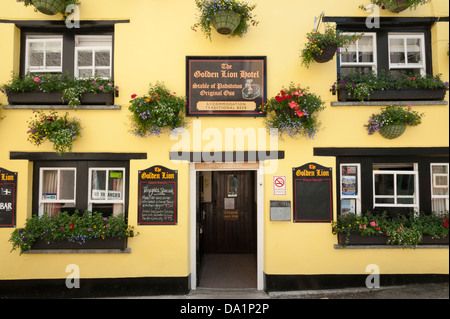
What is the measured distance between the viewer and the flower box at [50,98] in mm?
5895

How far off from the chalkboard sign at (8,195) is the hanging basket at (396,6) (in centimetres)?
882

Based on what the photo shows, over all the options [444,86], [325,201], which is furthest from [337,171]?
[444,86]

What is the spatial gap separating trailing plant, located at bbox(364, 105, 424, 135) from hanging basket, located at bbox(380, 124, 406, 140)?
63mm

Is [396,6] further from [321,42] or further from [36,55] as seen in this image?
[36,55]

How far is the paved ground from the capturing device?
5.65m

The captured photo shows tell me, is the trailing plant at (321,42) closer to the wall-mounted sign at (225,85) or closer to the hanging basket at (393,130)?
the wall-mounted sign at (225,85)

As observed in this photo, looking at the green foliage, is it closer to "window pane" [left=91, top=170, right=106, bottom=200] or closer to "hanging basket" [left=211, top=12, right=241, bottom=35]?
"hanging basket" [left=211, top=12, right=241, bottom=35]

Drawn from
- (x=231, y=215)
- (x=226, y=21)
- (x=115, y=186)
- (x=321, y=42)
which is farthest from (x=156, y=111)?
(x=231, y=215)

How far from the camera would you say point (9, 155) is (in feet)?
19.6

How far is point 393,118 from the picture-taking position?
18.8 feet

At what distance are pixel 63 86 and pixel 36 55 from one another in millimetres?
1396

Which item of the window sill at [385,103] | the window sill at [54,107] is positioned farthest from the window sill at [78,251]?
the window sill at [385,103]

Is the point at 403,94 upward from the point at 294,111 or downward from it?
upward

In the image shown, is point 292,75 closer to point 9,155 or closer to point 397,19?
point 397,19
